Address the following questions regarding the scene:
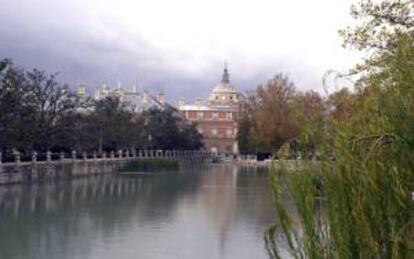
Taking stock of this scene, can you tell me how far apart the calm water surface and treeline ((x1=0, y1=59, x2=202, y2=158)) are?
494 cm

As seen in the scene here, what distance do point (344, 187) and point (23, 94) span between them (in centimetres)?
3507

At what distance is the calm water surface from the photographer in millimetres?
14719

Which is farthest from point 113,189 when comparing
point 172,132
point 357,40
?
point 172,132

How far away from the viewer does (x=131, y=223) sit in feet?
64.6

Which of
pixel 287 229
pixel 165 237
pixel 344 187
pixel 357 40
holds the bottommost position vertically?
pixel 165 237

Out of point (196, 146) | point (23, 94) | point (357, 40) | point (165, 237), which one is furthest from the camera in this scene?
point (196, 146)

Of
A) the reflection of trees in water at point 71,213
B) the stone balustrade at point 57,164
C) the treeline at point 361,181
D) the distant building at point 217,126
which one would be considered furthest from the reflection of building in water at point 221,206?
the distant building at point 217,126

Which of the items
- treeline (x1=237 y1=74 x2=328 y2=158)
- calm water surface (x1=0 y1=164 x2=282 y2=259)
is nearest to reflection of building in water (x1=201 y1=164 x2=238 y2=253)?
calm water surface (x1=0 y1=164 x2=282 y2=259)

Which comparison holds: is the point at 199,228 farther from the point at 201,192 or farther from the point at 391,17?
the point at 201,192

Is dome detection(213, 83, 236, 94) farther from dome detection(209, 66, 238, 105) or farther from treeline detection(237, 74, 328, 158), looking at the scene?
treeline detection(237, 74, 328, 158)

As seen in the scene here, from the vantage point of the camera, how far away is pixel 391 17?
40.0 ft

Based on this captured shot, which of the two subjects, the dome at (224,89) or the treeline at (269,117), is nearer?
the treeline at (269,117)

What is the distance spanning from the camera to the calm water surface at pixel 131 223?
14.7 m

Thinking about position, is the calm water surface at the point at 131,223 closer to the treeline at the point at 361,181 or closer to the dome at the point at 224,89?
the treeline at the point at 361,181
